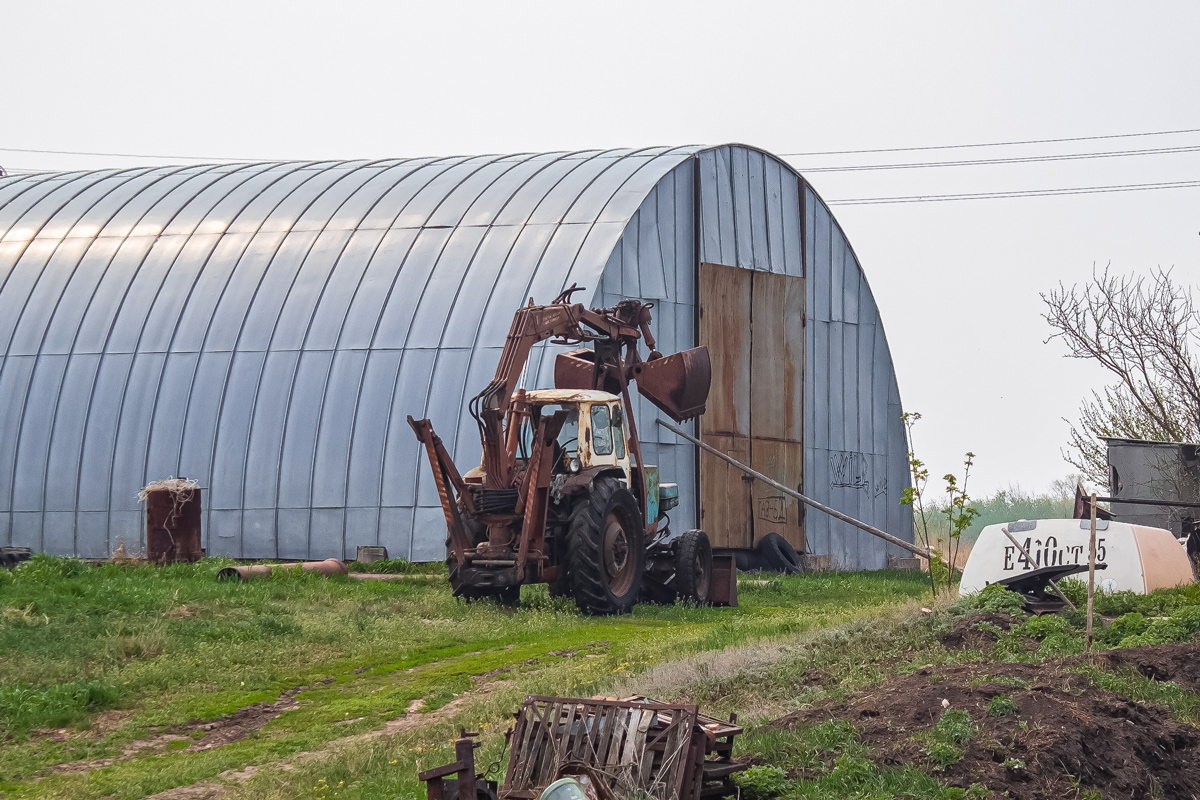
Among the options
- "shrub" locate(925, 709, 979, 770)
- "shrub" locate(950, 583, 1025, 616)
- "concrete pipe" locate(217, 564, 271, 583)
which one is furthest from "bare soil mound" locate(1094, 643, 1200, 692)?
"concrete pipe" locate(217, 564, 271, 583)

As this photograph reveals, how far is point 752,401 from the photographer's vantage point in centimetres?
2731

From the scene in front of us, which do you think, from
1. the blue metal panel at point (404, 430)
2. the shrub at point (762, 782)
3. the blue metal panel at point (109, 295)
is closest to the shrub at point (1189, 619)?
the shrub at point (762, 782)

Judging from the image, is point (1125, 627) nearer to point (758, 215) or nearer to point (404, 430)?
point (404, 430)

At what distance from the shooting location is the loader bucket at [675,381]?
1934 centimetres

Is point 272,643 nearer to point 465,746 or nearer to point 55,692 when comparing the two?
point 55,692

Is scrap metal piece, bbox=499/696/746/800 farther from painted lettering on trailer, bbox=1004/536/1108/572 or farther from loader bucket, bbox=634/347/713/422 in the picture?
loader bucket, bbox=634/347/713/422

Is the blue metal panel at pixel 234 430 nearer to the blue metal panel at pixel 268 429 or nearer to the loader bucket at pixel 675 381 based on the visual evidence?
the blue metal panel at pixel 268 429

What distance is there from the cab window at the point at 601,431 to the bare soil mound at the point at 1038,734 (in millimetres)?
8660

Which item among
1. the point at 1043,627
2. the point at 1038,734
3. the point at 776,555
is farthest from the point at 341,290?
the point at 1038,734

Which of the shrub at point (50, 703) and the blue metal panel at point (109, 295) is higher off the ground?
the blue metal panel at point (109, 295)

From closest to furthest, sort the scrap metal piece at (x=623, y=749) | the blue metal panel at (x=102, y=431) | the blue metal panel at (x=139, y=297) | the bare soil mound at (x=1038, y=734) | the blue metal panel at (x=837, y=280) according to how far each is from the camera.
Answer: the scrap metal piece at (x=623, y=749)
the bare soil mound at (x=1038, y=734)
the blue metal panel at (x=102, y=431)
the blue metal panel at (x=139, y=297)
the blue metal panel at (x=837, y=280)

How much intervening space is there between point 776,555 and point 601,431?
972cm

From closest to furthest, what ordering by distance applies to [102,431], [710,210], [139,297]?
[102,431]
[139,297]
[710,210]

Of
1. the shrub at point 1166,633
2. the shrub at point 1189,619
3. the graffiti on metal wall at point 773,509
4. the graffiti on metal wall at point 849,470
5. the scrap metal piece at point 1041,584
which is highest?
the graffiti on metal wall at point 849,470
